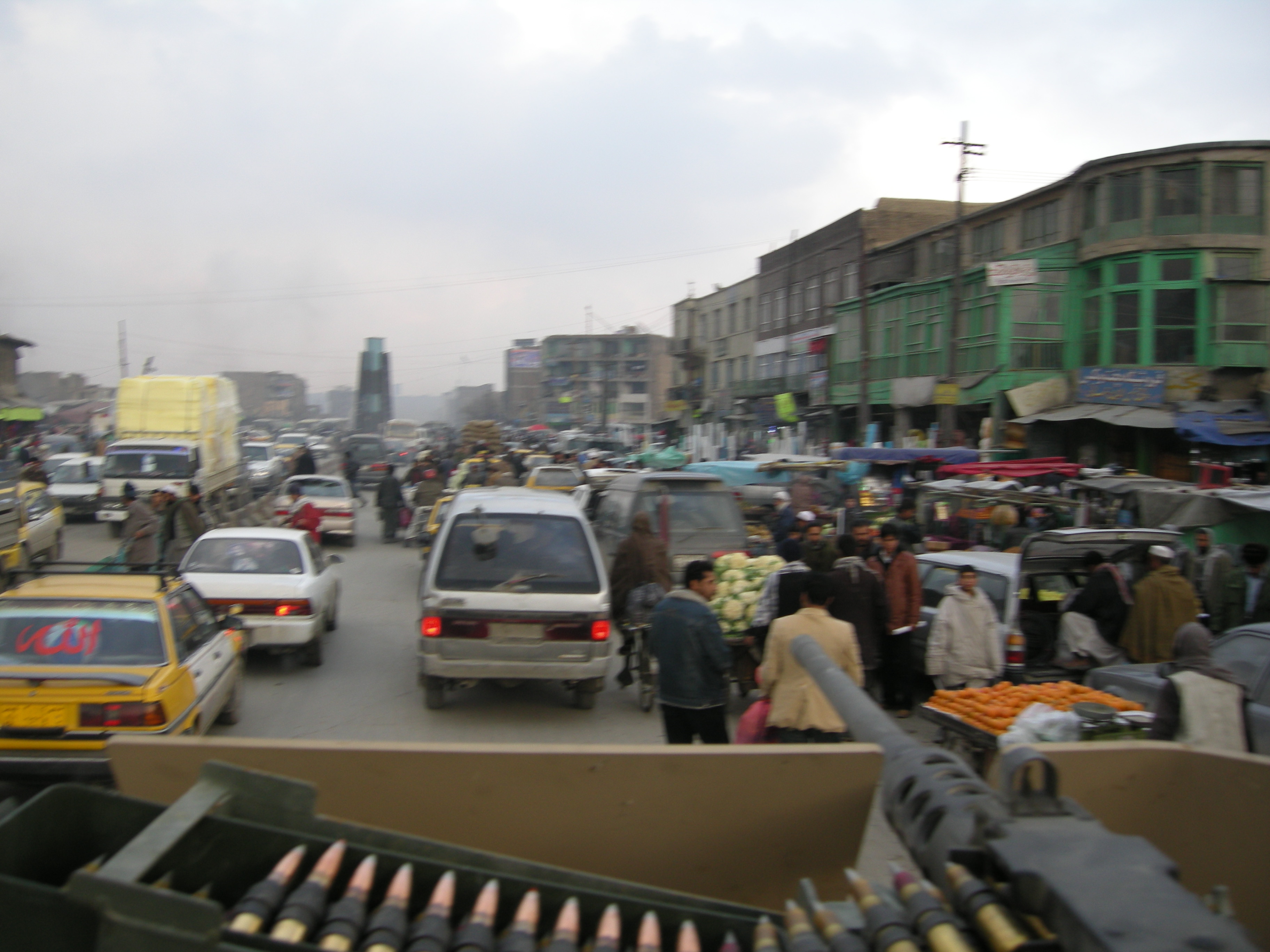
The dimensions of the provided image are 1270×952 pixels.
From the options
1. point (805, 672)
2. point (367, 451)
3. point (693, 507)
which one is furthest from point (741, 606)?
point (367, 451)

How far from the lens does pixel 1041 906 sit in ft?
5.96

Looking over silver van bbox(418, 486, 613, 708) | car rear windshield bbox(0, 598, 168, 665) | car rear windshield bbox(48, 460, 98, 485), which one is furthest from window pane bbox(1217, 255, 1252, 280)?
car rear windshield bbox(48, 460, 98, 485)

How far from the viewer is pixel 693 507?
13008 mm

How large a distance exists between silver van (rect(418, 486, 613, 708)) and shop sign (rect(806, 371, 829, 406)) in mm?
34732

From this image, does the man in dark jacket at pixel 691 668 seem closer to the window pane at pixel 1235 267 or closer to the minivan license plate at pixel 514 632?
the minivan license plate at pixel 514 632

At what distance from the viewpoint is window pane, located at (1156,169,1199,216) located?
24500mm

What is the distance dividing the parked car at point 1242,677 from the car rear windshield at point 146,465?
1914 cm

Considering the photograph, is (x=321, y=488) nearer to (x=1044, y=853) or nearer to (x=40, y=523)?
(x=40, y=523)

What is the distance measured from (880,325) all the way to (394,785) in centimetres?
3579

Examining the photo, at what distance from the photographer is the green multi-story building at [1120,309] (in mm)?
24188

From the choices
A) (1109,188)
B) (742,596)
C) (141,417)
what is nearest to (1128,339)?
(1109,188)

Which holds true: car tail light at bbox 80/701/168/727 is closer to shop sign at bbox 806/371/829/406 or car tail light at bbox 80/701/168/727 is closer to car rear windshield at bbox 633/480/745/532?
car rear windshield at bbox 633/480/745/532

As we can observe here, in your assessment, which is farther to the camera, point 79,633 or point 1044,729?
point 79,633

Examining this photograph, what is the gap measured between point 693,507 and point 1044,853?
11102 mm
